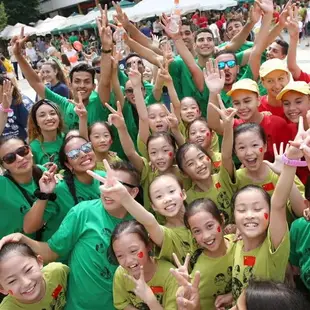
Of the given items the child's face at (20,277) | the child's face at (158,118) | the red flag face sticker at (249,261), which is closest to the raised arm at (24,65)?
the child's face at (158,118)

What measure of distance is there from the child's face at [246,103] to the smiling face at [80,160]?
4.63ft

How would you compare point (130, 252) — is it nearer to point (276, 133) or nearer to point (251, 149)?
point (251, 149)

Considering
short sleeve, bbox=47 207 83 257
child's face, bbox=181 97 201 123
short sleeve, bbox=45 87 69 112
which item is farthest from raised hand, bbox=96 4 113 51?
short sleeve, bbox=47 207 83 257

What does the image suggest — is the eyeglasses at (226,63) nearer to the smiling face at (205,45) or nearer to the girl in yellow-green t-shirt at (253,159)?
the smiling face at (205,45)

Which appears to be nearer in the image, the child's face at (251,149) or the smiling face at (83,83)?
the child's face at (251,149)

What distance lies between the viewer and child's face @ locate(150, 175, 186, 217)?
106 inches

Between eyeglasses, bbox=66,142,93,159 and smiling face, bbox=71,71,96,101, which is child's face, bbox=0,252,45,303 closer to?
eyeglasses, bbox=66,142,93,159

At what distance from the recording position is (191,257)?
8.40ft

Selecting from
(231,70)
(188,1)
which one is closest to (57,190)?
(231,70)

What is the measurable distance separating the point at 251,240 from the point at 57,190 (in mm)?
1500

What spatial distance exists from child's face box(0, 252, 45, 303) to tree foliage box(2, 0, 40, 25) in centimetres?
4067

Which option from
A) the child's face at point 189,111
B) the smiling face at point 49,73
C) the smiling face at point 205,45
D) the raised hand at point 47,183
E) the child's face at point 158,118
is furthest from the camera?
the smiling face at point 49,73

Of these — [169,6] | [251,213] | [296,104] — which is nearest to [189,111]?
[296,104]

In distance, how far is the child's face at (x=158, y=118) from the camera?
392 cm
